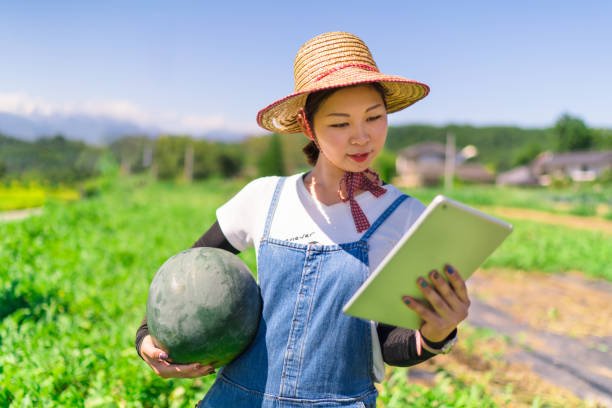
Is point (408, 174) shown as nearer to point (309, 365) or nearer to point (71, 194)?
point (71, 194)

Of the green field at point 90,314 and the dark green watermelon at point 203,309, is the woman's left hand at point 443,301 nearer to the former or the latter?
the dark green watermelon at point 203,309

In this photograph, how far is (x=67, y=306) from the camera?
454 cm

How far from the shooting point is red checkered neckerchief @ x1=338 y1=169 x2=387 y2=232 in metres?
1.61

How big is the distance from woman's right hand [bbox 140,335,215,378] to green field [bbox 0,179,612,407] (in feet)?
3.58

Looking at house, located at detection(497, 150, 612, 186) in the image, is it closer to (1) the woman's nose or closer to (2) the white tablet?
(1) the woman's nose

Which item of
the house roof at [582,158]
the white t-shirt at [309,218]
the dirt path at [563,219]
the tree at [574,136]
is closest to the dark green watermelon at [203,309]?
the white t-shirt at [309,218]

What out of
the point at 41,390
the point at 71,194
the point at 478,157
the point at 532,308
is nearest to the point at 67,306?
the point at 41,390

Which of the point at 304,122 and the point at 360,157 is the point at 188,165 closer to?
the point at 304,122

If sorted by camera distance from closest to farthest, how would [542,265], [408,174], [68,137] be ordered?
1. [542,265]
2. [68,137]
3. [408,174]

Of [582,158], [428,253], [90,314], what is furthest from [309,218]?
[582,158]

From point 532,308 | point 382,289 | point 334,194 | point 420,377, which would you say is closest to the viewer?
point 382,289

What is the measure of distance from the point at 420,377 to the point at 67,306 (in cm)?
291

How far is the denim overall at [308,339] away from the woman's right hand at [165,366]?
104mm

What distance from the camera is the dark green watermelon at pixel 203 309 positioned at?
5.03ft
